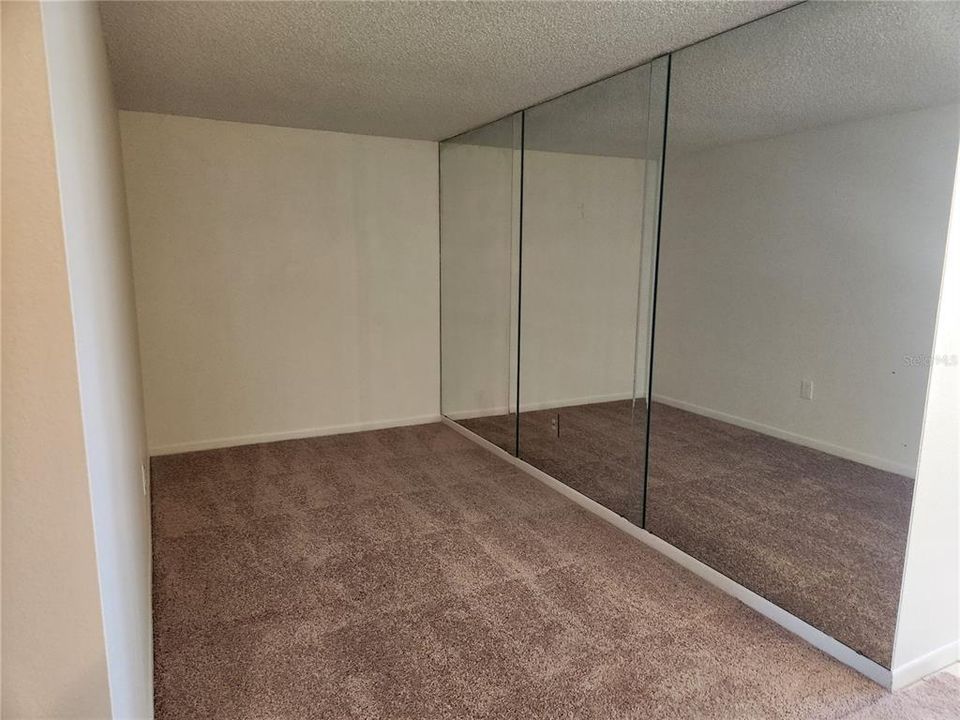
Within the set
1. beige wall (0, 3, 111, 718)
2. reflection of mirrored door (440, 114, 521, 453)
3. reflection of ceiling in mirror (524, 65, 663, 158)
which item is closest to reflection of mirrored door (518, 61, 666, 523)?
reflection of ceiling in mirror (524, 65, 663, 158)

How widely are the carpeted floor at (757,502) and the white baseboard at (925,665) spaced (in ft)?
0.17

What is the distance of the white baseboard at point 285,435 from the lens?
4.02m

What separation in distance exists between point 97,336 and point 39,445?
0.47 metres

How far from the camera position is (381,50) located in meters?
2.51

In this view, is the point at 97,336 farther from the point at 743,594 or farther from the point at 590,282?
the point at 590,282

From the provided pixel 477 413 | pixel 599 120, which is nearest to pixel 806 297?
pixel 599 120

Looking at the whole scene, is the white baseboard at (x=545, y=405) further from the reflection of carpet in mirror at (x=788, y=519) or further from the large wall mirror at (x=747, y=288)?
the reflection of carpet in mirror at (x=788, y=519)

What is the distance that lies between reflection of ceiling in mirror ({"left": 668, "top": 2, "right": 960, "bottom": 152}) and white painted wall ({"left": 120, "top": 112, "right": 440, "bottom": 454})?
2289 millimetres

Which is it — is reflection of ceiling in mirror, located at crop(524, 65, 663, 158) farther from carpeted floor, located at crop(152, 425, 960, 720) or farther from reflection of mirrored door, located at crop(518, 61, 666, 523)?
carpeted floor, located at crop(152, 425, 960, 720)

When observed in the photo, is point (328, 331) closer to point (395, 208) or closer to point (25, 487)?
point (395, 208)

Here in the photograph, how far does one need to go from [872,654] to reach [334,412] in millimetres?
3563

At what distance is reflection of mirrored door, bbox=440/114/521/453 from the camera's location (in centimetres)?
395

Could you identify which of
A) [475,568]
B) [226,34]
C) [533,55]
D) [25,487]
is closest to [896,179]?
[533,55]

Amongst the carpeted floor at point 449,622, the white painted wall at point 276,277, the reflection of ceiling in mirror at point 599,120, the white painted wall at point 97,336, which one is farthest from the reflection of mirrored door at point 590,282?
the white painted wall at point 97,336
